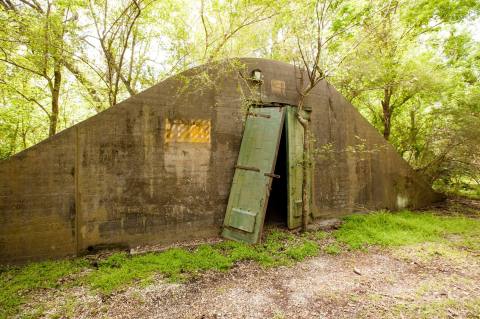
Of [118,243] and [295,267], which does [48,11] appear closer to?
[118,243]

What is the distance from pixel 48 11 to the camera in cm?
629

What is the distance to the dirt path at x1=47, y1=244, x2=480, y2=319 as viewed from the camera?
3422mm

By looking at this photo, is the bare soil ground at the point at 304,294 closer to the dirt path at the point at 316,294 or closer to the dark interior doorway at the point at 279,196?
the dirt path at the point at 316,294

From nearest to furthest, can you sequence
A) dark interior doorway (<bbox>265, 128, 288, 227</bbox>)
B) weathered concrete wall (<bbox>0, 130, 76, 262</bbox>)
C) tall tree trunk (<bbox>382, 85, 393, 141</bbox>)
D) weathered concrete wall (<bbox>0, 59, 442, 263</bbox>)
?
1. weathered concrete wall (<bbox>0, 130, 76, 262</bbox>)
2. weathered concrete wall (<bbox>0, 59, 442, 263</bbox>)
3. dark interior doorway (<bbox>265, 128, 288, 227</bbox>)
4. tall tree trunk (<bbox>382, 85, 393, 141</bbox>)

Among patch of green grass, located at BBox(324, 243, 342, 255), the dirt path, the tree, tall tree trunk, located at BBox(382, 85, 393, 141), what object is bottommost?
the dirt path

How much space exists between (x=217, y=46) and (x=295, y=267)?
7.24 m

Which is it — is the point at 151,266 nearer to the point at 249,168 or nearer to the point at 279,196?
the point at 249,168

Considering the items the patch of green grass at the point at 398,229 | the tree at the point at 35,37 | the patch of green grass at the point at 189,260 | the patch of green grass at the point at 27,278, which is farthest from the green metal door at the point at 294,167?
the tree at the point at 35,37

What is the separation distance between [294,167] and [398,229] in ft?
11.7

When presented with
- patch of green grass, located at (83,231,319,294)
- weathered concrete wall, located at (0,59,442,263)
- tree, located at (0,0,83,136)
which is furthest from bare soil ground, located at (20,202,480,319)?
tree, located at (0,0,83,136)

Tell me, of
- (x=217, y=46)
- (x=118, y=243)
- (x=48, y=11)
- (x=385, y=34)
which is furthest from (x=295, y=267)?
(x=385, y=34)

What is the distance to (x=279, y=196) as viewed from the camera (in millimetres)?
8195

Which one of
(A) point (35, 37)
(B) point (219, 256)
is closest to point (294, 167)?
(B) point (219, 256)

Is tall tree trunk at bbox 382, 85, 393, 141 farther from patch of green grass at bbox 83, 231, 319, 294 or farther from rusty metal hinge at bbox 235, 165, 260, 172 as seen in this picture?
rusty metal hinge at bbox 235, 165, 260, 172
